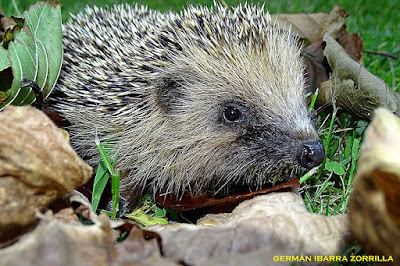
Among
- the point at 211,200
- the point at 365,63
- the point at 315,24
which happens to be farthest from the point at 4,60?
the point at 365,63

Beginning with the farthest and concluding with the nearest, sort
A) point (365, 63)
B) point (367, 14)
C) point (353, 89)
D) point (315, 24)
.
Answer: point (367, 14), point (365, 63), point (315, 24), point (353, 89)

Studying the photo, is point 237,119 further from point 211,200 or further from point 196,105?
point 211,200

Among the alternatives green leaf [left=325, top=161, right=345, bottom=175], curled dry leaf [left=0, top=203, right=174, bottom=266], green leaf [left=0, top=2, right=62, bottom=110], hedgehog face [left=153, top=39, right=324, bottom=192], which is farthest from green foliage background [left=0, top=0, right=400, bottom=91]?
curled dry leaf [left=0, top=203, right=174, bottom=266]

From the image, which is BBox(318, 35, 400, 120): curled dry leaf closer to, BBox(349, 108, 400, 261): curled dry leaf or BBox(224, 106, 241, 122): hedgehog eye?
BBox(224, 106, 241, 122): hedgehog eye

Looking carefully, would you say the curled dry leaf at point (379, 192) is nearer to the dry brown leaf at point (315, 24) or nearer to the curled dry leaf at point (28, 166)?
the curled dry leaf at point (28, 166)

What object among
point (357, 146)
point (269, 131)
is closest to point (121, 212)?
point (269, 131)

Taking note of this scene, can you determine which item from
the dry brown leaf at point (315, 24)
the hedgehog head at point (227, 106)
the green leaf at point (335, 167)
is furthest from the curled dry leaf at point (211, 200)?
the dry brown leaf at point (315, 24)

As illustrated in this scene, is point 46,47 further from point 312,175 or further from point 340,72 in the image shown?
point 340,72
